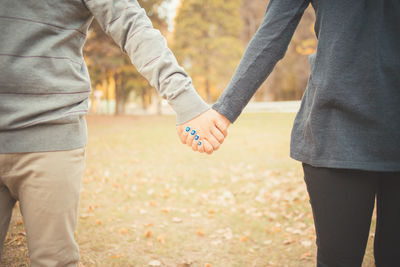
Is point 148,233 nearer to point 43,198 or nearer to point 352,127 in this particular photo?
point 43,198

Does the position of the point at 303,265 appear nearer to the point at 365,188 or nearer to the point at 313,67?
the point at 365,188

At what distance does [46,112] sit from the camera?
57.6 inches

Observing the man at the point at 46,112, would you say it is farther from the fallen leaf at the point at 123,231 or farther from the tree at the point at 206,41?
the tree at the point at 206,41

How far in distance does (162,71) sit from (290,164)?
6.45 m

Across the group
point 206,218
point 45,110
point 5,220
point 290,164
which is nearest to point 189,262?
point 206,218

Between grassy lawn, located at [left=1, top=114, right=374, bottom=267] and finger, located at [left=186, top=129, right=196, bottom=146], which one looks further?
grassy lawn, located at [left=1, top=114, right=374, bottom=267]

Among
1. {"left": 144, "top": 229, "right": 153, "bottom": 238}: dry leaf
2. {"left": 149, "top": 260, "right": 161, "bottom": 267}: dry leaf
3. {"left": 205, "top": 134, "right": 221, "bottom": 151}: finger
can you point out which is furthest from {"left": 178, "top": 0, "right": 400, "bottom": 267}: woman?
{"left": 144, "top": 229, "right": 153, "bottom": 238}: dry leaf

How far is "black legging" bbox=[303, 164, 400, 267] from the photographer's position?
1514 millimetres

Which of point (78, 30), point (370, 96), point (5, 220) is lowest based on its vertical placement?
point (5, 220)

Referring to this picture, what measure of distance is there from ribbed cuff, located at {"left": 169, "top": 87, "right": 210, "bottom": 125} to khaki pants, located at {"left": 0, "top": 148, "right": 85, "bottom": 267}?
2.04 ft

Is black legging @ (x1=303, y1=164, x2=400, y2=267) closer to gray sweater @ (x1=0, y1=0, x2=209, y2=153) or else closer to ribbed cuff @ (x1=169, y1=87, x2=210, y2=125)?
ribbed cuff @ (x1=169, y1=87, x2=210, y2=125)

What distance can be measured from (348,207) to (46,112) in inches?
60.2

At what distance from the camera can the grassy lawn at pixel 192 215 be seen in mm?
3441

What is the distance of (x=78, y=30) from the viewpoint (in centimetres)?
158
